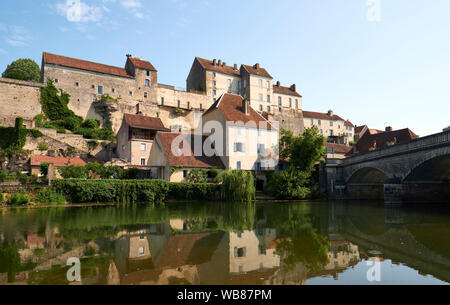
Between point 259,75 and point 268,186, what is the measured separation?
32.1m

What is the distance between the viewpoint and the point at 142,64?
189ft

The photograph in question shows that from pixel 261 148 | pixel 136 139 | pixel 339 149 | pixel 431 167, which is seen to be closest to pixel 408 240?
pixel 431 167

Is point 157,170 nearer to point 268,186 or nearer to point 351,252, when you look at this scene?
point 268,186

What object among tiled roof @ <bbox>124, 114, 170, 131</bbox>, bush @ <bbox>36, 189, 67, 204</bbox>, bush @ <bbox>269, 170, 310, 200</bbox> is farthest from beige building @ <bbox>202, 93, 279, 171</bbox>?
bush @ <bbox>36, 189, 67, 204</bbox>

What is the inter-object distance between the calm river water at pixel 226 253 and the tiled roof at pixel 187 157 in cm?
1900

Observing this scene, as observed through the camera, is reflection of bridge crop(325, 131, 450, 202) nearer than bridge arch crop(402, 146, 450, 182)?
No

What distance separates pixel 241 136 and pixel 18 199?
75.8 feet

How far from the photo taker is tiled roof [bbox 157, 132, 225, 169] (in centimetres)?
3366

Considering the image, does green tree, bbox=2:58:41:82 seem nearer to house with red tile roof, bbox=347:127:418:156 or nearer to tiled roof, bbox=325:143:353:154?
tiled roof, bbox=325:143:353:154

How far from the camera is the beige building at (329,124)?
7312cm

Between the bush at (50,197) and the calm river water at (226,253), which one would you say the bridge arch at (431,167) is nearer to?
the calm river water at (226,253)

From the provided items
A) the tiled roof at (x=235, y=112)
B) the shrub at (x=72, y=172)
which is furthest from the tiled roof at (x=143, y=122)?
the shrub at (x=72, y=172)

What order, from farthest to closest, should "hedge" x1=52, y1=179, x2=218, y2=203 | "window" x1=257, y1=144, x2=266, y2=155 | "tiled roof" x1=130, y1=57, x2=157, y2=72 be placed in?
"tiled roof" x1=130, y1=57, x2=157, y2=72 < "window" x1=257, y1=144, x2=266, y2=155 < "hedge" x1=52, y1=179, x2=218, y2=203

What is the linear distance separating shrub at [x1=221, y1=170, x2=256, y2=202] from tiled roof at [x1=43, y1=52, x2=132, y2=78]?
1352 inches
